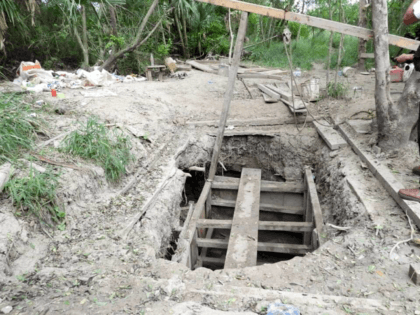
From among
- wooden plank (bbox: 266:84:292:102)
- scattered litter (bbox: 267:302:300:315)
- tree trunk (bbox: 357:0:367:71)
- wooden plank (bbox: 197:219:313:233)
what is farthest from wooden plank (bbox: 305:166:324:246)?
tree trunk (bbox: 357:0:367:71)

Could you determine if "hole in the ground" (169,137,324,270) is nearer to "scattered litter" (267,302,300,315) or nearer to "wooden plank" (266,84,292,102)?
"wooden plank" (266,84,292,102)

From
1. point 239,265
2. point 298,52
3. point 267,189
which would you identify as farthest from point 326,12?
point 239,265

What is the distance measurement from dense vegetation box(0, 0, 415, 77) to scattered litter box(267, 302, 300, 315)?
5571 mm

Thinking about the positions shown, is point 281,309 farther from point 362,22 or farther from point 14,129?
point 362,22

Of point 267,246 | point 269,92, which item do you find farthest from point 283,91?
point 267,246

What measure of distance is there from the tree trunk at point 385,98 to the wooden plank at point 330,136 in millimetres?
659

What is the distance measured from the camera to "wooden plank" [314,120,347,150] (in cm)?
476

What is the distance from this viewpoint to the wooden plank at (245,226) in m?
3.41

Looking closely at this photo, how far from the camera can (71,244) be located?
278 centimetres

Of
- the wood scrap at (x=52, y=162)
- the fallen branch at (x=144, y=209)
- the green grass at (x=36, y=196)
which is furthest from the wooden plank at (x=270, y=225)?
the green grass at (x=36, y=196)

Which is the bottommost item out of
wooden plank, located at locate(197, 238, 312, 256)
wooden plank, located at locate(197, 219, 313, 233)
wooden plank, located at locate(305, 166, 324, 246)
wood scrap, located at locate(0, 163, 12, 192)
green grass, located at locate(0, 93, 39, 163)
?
wooden plank, located at locate(197, 238, 312, 256)

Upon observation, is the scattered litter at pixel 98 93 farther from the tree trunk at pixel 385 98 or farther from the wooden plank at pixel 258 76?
the tree trunk at pixel 385 98

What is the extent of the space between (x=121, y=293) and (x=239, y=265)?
4.76ft

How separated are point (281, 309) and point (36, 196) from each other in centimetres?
225
